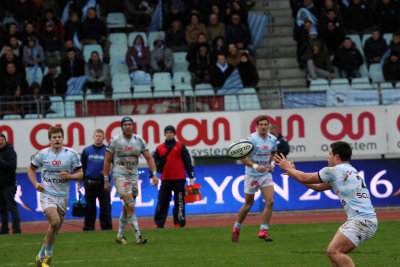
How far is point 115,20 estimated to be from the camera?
26.2 meters

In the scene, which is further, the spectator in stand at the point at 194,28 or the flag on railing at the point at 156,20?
the flag on railing at the point at 156,20

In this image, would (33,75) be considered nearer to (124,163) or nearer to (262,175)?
(124,163)

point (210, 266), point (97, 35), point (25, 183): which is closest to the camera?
point (210, 266)

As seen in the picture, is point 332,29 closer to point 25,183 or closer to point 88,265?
point 25,183

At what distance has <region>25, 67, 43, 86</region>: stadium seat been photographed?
22.7 metres

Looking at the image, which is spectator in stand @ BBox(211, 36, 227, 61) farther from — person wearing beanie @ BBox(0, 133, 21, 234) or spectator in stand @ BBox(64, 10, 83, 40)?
person wearing beanie @ BBox(0, 133, 21, 234)

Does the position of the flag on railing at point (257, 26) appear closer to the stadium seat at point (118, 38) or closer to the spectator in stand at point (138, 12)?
the spectator in stand at point (138, 12)

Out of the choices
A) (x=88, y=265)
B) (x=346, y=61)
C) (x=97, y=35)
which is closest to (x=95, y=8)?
(x=97, y=35)

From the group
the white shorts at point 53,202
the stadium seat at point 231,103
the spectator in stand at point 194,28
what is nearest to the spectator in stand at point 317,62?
the spectator in stand at point 194,28

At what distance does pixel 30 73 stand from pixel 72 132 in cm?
379

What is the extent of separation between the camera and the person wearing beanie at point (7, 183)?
16.6 meters

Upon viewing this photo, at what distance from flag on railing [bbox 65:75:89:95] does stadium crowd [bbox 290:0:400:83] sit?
23.0 ft

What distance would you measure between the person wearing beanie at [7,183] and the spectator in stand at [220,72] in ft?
23.7

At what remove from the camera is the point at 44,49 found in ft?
77.6
